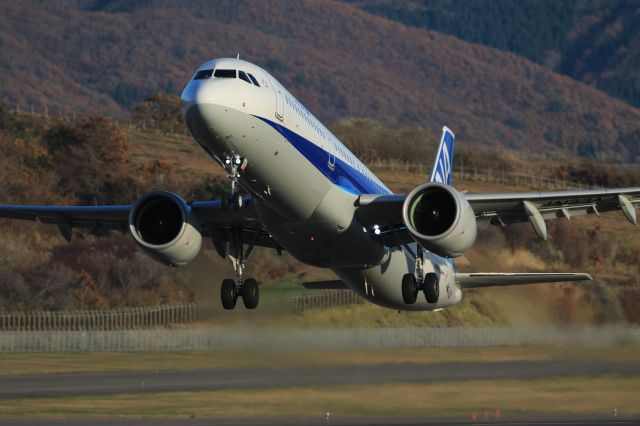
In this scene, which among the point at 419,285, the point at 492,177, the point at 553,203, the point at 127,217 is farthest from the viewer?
the point at 492,177

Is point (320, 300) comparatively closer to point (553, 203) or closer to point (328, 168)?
point (553, 203)

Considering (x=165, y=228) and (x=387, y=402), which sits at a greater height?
(x=165, y=228)

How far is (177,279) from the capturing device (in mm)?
64750

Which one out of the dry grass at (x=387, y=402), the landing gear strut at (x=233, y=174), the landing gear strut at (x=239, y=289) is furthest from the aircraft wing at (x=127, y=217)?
the dry grass at (x=387, y=402)

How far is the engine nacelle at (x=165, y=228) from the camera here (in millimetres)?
35938

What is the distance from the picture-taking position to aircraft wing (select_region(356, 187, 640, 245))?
34531 millimetres

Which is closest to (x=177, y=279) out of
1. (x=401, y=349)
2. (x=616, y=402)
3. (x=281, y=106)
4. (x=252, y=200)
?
(x=401, y=349)

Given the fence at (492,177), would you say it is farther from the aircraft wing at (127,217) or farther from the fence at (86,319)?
the aircraft wing at (127,217)

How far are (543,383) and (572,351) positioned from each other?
1.55 metres

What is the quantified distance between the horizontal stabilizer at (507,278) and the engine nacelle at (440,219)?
244 inches

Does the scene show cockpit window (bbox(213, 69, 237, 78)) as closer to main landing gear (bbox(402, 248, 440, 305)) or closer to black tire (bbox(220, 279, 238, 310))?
black tire (bbox(220, 279, 238, 310))

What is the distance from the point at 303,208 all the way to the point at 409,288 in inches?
193

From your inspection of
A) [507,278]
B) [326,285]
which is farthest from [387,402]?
[507,278]

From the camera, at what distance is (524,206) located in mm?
35844
